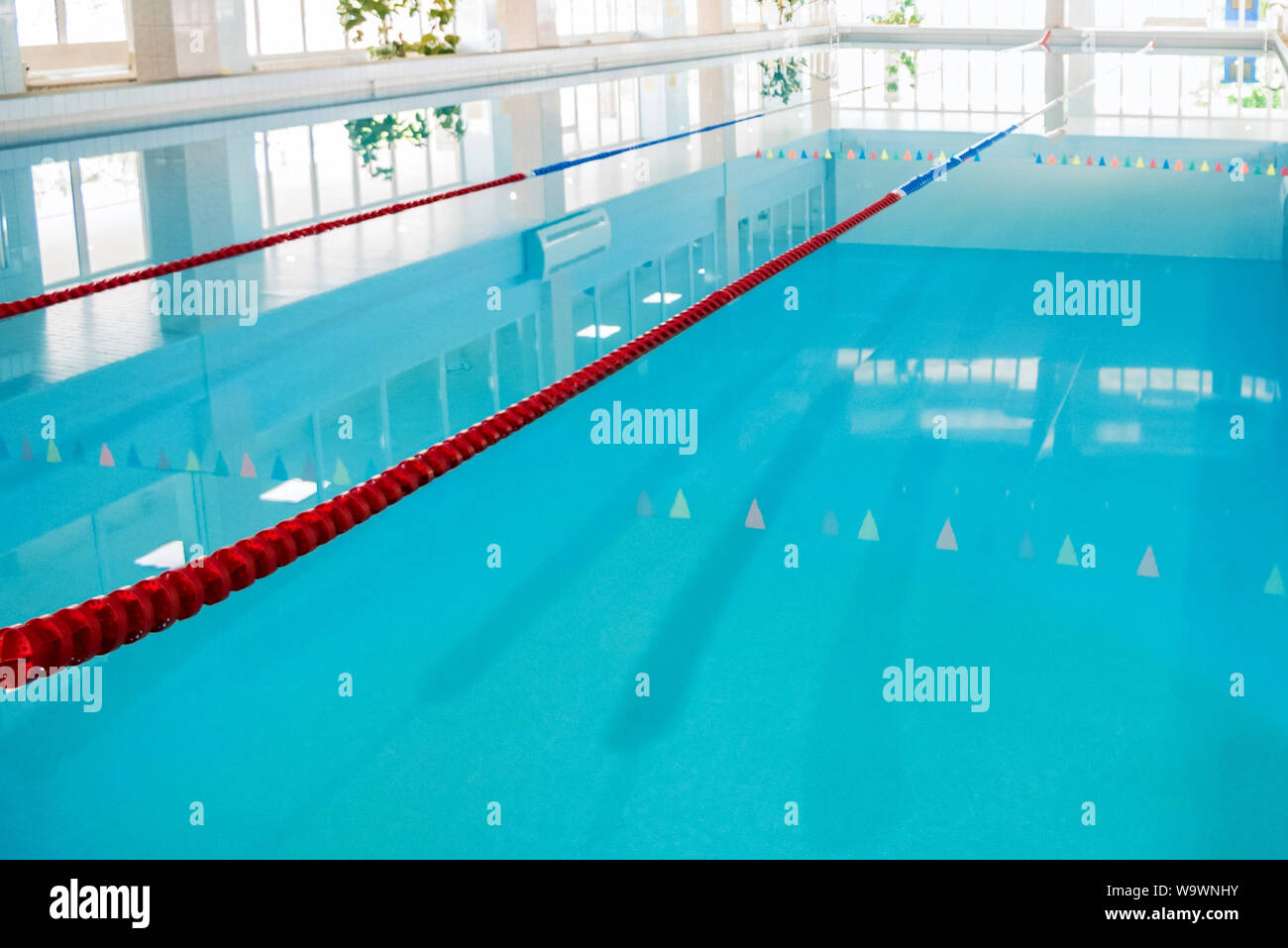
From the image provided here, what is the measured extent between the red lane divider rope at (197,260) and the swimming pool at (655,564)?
0.25 ft

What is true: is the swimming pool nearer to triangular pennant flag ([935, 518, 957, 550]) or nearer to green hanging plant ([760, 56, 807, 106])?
triangular pennant flag ([935, 518, 957, 550])

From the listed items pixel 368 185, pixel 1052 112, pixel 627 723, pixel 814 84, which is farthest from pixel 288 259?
pixel 814 84

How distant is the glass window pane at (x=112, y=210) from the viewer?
21.5ft

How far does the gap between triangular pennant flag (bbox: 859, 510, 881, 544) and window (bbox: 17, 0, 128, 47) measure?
42.9 feet

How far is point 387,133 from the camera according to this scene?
11266 mm

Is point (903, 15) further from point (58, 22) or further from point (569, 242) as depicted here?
point (569, 242)

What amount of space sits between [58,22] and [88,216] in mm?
8035

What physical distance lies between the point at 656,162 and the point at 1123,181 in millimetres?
3674

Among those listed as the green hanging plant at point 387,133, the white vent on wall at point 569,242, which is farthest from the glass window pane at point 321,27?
the white vent on wall at point 569,242

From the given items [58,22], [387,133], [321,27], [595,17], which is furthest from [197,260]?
[595,17]

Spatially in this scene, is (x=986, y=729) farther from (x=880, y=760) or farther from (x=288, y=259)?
(x=288, y=259)

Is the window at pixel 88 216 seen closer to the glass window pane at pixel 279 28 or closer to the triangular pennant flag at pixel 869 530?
the triangular pennant flag at pixel 869 530

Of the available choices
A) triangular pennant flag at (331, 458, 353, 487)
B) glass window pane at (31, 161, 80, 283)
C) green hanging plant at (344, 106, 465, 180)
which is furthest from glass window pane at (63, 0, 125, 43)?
triangular pennant flag at (331, 458, 353, 487)

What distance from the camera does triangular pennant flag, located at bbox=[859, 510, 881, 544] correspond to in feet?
12.1
